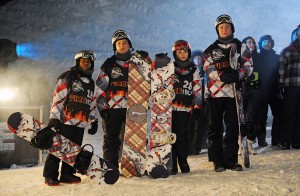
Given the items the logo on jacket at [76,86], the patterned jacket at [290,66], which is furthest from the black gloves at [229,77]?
the patterned jacket at [290,66]

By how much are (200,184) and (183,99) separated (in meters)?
1.29

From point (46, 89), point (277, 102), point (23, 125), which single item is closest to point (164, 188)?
point (23, 125)

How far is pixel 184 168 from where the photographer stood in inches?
163

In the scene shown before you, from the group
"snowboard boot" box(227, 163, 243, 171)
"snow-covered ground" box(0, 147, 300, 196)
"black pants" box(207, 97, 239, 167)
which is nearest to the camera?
"snow-covered ground" box(0, 147, 300, 196)

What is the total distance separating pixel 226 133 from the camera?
4.06 m

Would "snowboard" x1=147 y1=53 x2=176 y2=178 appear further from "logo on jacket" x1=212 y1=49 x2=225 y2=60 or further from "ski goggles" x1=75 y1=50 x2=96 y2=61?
"ski goggles" x1=75 y1=50 x2=96 y2=61

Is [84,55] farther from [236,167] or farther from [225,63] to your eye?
[236,167]

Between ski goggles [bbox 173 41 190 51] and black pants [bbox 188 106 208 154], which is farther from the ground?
ski goggles [bbox 173 41 190 51]

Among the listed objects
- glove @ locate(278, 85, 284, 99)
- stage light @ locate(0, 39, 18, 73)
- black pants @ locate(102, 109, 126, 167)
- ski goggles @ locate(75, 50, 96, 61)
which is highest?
stage light @ locate(0, 39, 18, 73)

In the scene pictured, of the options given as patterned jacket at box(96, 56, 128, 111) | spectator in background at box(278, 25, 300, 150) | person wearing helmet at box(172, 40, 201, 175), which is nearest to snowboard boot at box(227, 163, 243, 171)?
person wearing helmet at box(172, 40, 201, 175)

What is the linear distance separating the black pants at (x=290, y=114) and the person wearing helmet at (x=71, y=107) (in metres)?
3.63

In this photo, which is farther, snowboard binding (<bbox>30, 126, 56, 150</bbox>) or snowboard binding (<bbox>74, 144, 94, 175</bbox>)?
snowboard binding (<bbox>74, 144, 94, 175</bbox>)

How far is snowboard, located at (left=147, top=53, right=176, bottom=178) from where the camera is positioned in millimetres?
3896

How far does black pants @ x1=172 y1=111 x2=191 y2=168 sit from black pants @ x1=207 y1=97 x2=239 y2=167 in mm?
342
